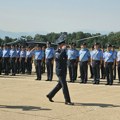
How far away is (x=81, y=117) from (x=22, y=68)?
591 inches

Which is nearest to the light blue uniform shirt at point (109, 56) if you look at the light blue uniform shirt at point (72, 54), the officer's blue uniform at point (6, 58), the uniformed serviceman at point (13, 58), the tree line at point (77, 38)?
the light blue uniform shirt at point (72, 54)

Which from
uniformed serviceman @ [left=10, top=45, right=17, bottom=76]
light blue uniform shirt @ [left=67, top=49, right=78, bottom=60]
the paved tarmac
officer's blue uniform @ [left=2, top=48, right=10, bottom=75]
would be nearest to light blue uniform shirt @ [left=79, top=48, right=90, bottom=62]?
light blue uniform shirt @ [left=67, top=49, right=78, bottom=60]

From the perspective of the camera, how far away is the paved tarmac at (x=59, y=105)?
30.6 feet

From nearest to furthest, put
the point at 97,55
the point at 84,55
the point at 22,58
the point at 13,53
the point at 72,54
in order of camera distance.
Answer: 1. the point at 97,55
2. the point at 84,55
3. the point at 72,54
4. the point at 13,53
5. the point at 22,58

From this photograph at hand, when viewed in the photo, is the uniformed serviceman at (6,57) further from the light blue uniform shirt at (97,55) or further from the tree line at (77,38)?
the tree line at (77,38)

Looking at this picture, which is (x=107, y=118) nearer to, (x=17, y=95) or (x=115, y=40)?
(x=17, y=95)

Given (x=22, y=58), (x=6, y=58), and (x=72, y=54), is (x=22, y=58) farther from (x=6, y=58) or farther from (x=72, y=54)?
(x=72, y=54)

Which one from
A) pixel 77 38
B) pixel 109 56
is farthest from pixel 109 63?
pixel 77 38

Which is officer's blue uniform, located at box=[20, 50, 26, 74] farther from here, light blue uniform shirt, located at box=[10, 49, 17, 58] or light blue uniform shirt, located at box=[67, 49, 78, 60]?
light blue uniform shirt, located at box=[67, 49, 78, 60]

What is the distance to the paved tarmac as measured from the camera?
9320 mm

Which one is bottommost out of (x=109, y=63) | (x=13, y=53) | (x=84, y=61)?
(x=109, y=63)

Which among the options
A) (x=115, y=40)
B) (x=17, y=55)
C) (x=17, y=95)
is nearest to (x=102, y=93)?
(x=17, y=95)

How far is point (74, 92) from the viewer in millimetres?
13797

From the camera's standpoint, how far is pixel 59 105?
10852 millimetres
